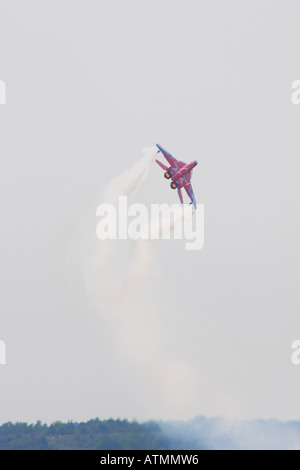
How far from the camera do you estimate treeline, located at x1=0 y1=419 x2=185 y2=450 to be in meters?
113

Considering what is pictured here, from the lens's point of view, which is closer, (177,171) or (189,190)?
(177,171)

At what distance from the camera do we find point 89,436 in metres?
129

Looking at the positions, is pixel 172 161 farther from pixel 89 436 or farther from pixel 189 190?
pixel 89 436

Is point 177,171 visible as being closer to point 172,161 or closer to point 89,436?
point 172,161

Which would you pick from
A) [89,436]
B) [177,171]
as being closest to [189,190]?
[177,171]

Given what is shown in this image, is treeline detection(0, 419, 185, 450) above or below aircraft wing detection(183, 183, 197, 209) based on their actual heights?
below

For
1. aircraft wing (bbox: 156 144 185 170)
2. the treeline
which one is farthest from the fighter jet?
the treeline

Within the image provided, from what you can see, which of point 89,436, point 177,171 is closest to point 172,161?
point 177,171

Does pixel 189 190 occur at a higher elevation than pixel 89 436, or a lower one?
higher

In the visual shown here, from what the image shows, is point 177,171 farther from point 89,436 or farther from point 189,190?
point 89,436

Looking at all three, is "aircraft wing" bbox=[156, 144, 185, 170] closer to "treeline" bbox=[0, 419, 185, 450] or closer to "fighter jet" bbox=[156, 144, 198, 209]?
"fighter jet" bbox=[156, 144, 198, 209]

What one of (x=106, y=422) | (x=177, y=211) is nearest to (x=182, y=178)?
(x=177, y=211)

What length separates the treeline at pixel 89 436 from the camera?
370 ft
